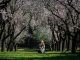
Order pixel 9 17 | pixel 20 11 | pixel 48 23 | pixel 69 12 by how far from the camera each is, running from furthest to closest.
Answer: pixel 48 23 → pixel 20 11 → pixel 69 12 → pixel 9 17

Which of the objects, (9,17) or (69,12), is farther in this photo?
(69,12)

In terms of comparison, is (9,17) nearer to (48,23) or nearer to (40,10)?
(40,10)

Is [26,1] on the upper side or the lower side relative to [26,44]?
upper

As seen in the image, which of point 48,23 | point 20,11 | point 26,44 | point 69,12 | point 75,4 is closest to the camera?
point 75,4

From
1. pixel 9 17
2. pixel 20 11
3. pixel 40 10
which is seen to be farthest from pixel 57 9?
pixel 9 17

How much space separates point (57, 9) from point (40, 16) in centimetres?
495

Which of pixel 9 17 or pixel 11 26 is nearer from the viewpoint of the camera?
pixel 9 17

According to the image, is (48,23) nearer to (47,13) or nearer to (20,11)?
(47,13)

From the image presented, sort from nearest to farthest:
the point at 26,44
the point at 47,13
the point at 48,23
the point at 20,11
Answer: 1. the point at 20,11
2. the point at 47,13
3. the point at 48,23
4. the point at 26,44

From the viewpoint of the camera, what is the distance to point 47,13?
137ft

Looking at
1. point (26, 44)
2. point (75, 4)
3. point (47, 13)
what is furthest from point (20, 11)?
point (26, 44)

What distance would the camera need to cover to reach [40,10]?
39156mm

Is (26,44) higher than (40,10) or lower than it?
lower

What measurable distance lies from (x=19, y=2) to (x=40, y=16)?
27.2 feet
